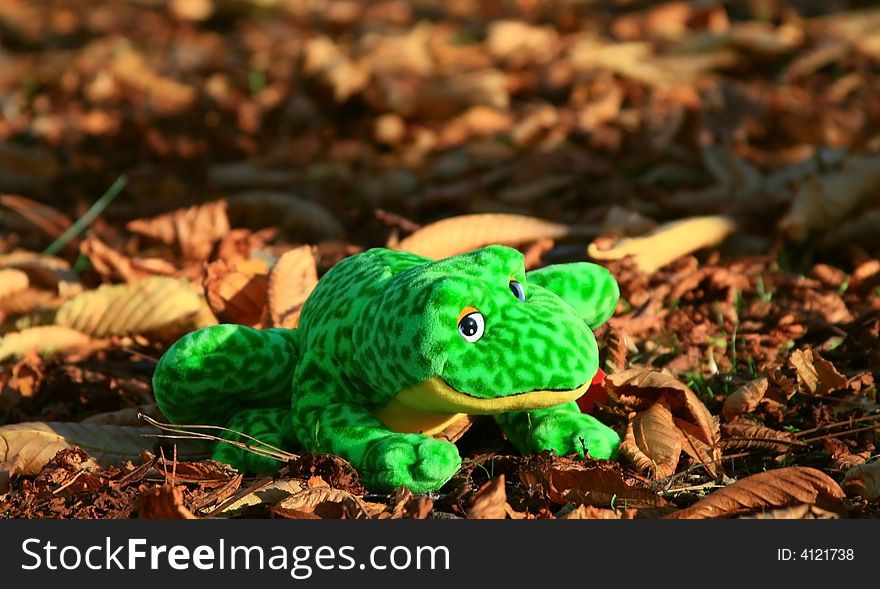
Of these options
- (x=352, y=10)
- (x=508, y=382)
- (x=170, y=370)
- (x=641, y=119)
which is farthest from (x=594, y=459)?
(x=352, y=10)

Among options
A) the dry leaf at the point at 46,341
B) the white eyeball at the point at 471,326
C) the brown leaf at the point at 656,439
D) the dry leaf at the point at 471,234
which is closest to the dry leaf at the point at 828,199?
the dry leaf at the point at 471,234

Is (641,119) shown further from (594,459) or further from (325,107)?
(594,459)

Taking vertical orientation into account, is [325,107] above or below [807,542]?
above

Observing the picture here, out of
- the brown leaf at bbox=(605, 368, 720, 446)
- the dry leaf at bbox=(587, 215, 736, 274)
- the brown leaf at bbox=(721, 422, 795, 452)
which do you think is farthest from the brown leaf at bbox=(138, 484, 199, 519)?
the dry leaf at bbox=(587, 215, 736, 274)

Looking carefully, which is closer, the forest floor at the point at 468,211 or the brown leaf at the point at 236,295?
the forest floor at the point at 468,211

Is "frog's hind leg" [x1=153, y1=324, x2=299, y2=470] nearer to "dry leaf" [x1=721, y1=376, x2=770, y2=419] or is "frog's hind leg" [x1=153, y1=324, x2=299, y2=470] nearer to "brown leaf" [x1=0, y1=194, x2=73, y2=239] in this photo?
"dry leaf" [x1=721, y1=376, x2=770, y2=419]

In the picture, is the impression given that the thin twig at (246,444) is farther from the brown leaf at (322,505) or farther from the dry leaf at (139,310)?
the dry leaf at (139,310)
